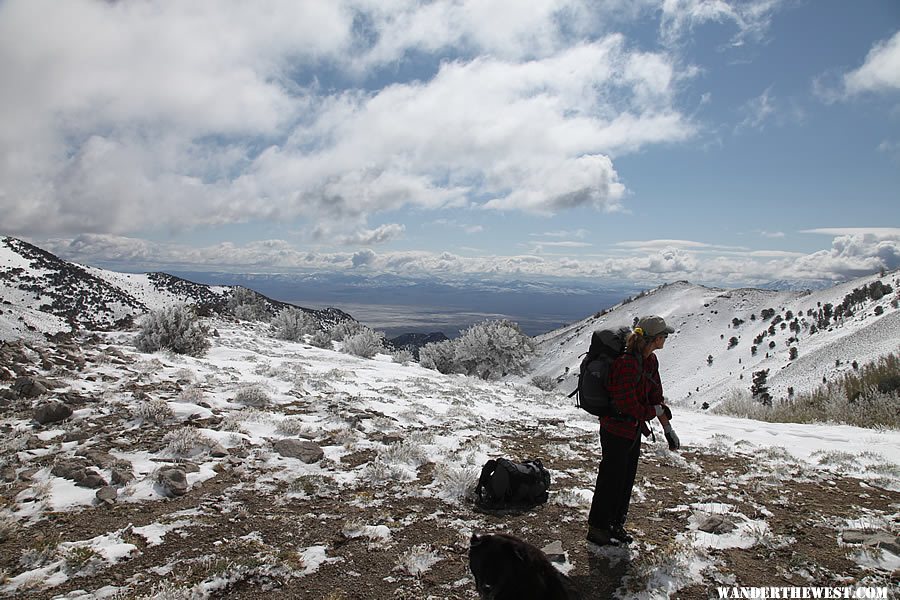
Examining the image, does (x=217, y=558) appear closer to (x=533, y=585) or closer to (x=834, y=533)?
(x=533, y=585)

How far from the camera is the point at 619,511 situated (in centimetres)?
457

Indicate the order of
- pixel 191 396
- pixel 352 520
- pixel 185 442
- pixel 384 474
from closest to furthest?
pixel 352 520 → pixel 384 474 → pixel 185 442 → pixel 191 396

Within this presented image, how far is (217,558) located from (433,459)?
362 cm

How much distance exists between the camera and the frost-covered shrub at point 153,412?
7.77 metres

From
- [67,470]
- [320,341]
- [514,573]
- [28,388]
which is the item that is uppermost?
[514,573]

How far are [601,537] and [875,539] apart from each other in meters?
2.86

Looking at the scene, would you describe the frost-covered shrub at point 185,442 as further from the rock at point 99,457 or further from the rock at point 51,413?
the rock at point 51,413

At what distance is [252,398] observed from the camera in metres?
9.91

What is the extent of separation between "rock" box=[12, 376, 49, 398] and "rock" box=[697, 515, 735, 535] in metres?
11.4

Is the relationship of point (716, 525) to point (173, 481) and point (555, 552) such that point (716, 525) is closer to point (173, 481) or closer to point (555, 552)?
point (555, 552)

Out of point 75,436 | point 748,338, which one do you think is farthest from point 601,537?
point 748,338

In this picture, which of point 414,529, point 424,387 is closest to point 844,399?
point 424,387

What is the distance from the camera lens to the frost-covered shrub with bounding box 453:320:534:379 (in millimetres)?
41312

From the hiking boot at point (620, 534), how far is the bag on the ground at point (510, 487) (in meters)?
1.16
